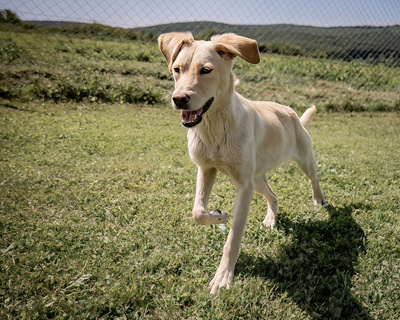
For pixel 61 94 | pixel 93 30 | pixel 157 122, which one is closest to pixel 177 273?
pixel 157 122

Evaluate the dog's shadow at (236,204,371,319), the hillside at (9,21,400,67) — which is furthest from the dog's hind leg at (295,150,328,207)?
the hillside at (9,21,400,67)

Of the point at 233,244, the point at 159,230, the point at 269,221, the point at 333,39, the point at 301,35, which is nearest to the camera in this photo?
the point at 233,244

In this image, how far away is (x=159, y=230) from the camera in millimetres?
3496

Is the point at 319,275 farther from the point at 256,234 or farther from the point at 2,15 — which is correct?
the point at 2,15

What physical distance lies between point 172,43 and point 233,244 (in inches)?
75.8

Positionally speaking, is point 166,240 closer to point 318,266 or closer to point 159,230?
point 159,230

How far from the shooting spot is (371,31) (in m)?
12.0

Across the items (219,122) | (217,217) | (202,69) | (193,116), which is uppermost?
(202,69)

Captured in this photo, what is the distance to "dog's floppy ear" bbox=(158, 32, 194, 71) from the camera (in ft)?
9.56

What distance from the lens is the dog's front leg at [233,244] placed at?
271 centimetres

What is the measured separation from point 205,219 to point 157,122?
18.9ft

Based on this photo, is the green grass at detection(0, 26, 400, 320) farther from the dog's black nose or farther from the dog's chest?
the dog's black nose

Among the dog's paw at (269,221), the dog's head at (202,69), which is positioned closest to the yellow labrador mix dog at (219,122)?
the dog's head at (202,69)

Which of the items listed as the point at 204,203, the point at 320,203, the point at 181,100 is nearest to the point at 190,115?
the point at 181,100
